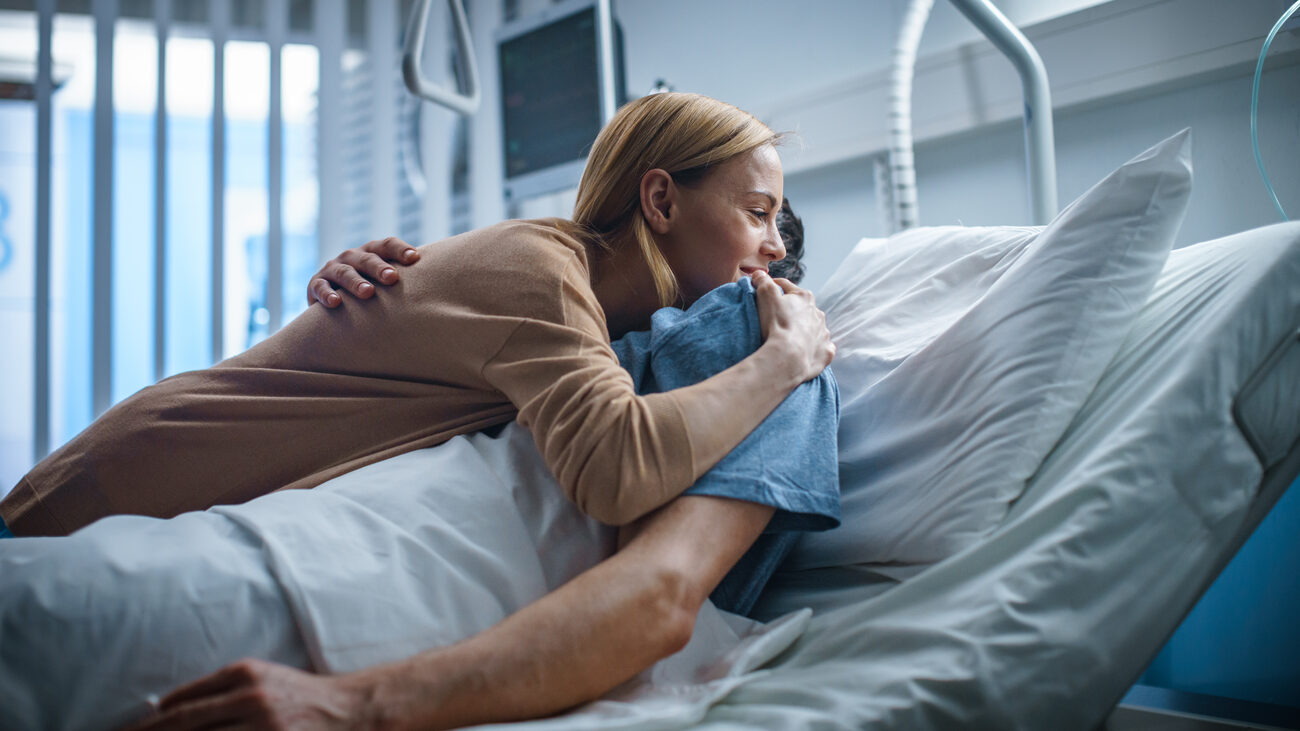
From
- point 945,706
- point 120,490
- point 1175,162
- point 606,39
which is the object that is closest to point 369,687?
point 945,706

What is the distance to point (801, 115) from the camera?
184cm

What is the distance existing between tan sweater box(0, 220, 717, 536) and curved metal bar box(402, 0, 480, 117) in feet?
2.76

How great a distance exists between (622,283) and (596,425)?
43cm

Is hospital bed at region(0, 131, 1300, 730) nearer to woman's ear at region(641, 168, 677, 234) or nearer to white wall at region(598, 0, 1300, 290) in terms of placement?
woman's ear at region(641, 168, 677, 234)

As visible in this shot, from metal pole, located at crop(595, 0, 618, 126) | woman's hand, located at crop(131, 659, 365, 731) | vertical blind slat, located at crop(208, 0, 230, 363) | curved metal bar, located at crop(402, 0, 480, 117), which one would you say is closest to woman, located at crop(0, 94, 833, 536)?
woman's hand, located at crop(131, 659, 365, 731)

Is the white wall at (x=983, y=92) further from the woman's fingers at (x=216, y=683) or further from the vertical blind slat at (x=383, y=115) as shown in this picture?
the woman's fingers at (x=216, y=683)

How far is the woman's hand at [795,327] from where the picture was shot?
83 cm

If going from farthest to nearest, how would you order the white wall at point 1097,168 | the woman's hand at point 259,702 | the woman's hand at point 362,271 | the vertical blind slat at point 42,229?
the vertical blind slat at point 42,229, the white wall at point 1097,168, the woman's hand at point 362,271, the woman's hand at point 259,702

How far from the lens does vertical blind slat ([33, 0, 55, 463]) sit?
2180 millimetres

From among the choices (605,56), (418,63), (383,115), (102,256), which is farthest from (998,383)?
(102,256)

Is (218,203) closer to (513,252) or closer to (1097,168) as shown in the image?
(513,252)

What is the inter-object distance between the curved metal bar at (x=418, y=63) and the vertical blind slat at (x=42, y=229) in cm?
113

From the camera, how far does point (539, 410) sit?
76 centimetres

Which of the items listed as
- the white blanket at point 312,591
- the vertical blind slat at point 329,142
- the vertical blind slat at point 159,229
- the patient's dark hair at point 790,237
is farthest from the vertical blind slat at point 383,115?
the white blanket at point 312,591
